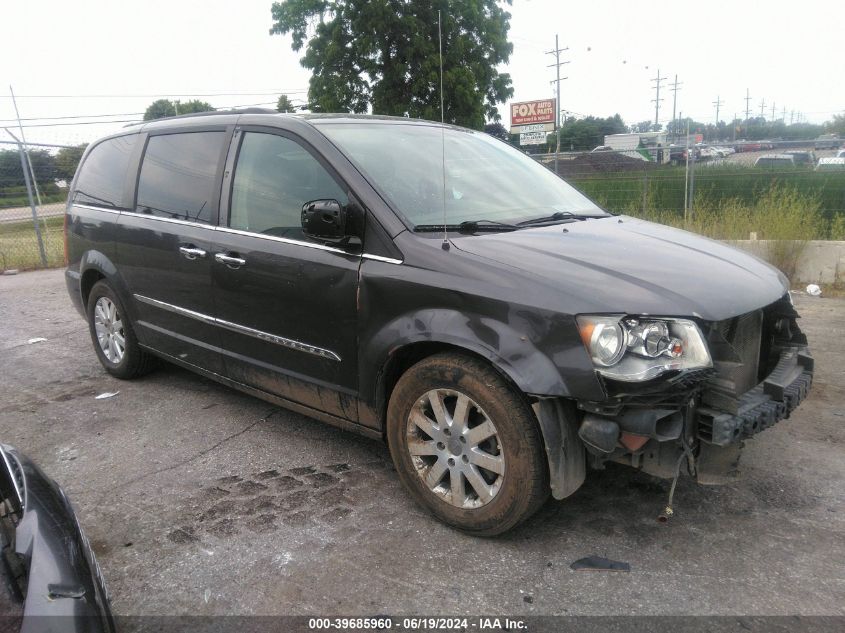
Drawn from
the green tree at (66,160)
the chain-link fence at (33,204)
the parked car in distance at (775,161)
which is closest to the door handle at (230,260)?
the chain-link fence at (33,204)

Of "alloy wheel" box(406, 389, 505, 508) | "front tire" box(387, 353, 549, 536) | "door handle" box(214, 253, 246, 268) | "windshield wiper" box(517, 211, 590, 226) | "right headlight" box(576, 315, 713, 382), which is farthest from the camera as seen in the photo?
"door handle" box(214, 253, 246, 268)

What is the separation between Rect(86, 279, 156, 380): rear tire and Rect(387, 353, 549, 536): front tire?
265 centimetres

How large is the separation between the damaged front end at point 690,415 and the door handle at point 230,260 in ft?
6.51

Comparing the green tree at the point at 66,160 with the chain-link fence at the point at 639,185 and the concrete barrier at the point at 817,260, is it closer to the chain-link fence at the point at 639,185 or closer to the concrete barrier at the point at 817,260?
the chain-link fence at the point at 639,185

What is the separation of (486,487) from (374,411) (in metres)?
0.69

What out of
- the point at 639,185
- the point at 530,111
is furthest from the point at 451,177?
the point at 530,111

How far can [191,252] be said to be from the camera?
150 inches

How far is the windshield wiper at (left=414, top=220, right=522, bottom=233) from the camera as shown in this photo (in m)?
2.97

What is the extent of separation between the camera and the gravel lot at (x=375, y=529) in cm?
244

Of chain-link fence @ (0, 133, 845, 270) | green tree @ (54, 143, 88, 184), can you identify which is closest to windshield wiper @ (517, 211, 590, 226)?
chain-link fence @ (0, 133, 845, 270)

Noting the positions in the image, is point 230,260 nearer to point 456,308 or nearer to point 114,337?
point 456,308

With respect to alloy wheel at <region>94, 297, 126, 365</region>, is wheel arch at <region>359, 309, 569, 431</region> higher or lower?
higher

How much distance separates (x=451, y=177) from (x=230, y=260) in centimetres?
128

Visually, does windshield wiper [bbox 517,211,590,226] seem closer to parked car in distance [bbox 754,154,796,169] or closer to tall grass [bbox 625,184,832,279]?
tall grass [bbox 625,184,832,279]
